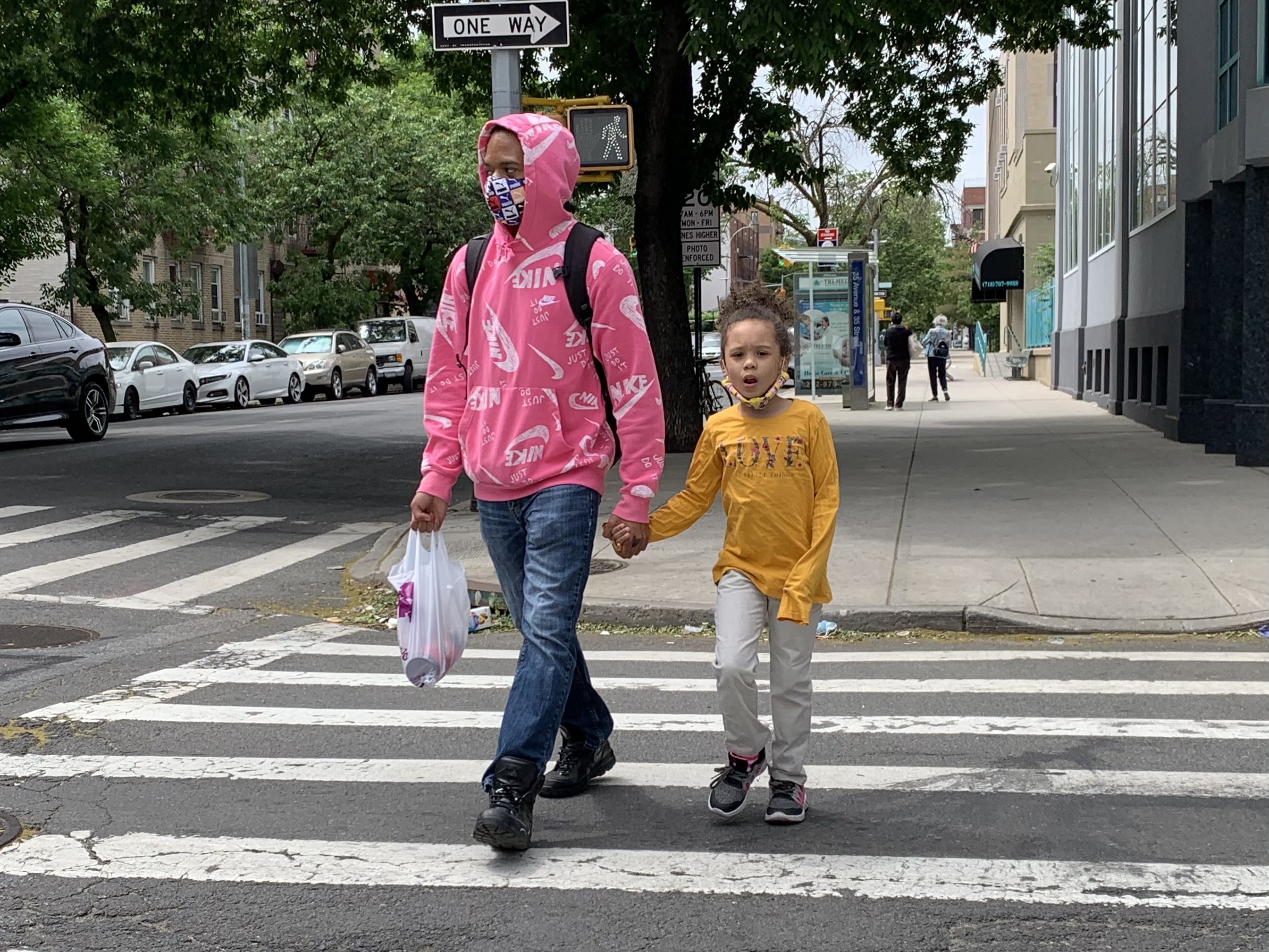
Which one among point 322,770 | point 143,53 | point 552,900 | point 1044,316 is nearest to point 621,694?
point 322,770

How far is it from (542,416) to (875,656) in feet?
12.1

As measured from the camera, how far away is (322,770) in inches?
204

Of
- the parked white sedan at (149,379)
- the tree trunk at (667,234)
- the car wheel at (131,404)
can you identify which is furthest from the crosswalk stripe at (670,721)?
the car wheel at (131,404)

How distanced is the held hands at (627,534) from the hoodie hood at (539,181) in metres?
0.80

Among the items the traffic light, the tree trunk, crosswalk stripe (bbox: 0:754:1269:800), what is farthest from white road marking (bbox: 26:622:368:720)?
the tree trunk

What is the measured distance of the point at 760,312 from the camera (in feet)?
14.8

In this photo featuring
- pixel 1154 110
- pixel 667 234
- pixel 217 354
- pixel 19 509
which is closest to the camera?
pixel 19 509

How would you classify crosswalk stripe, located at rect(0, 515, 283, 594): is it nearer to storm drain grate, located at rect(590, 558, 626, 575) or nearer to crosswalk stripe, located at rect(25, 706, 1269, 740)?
storm drain grate, located at rect(590, 558, 626, 575)

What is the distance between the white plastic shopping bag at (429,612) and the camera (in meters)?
4.48

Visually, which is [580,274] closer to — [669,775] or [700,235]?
[669,775]

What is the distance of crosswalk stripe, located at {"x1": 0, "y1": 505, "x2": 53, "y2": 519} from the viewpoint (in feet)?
41.1

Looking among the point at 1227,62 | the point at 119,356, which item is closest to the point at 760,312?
the point at 1227,62

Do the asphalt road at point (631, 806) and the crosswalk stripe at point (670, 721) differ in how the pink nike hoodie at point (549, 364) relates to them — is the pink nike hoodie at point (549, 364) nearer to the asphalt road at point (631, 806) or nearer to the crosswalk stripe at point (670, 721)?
the asphalt road at point (631, 806)

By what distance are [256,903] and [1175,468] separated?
12339 millimetres
